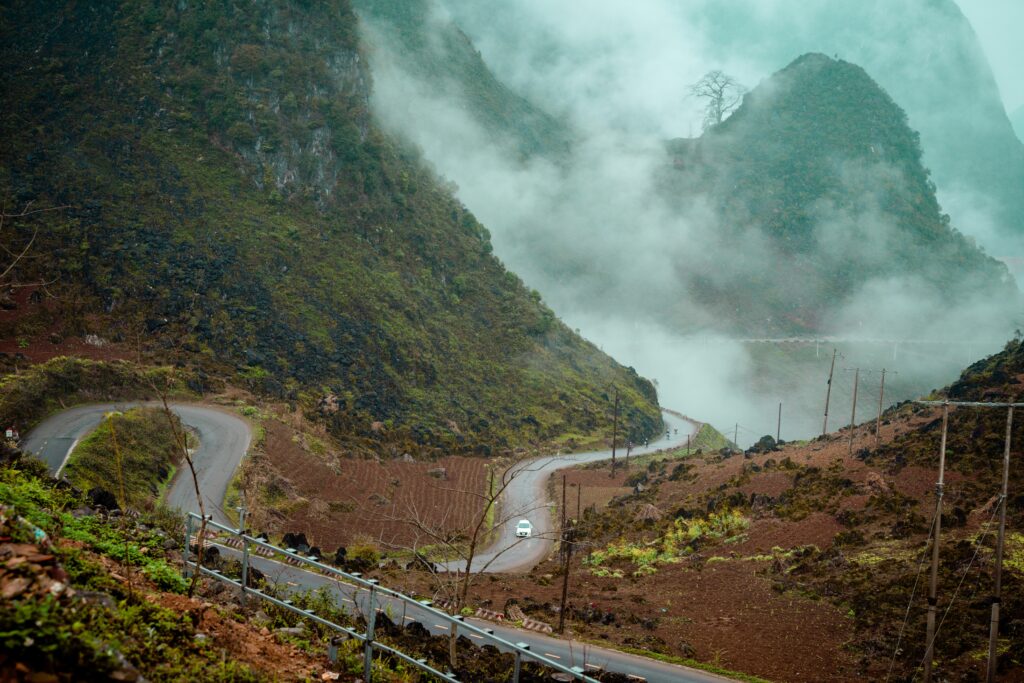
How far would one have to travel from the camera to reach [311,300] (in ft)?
195

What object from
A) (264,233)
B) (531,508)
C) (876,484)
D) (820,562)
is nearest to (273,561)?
(531,508)

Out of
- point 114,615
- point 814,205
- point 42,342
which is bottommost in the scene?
point 114,615

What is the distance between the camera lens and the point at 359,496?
3872 centimetres

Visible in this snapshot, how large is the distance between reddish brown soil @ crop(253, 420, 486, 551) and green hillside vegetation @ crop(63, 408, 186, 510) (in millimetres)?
5093

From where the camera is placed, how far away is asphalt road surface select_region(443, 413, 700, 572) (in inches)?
1446

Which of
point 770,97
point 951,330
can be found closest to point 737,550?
point 951,330

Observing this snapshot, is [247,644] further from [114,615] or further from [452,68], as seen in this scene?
[452,68]

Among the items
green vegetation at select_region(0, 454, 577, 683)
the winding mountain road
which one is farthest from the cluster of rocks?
the winding mountain road

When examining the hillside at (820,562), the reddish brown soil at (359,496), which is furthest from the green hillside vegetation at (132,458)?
the hillside at (820,562)

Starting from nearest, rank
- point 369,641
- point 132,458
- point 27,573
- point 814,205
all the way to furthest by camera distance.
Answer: point 27,573 → point 369,641 → point 132,458 → point 814,205

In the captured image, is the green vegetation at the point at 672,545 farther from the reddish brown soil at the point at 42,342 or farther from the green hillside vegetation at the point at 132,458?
the reddish brown soil at the point at 42,342

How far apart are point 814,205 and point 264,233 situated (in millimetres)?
122374

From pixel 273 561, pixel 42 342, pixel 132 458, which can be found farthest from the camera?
pixel 42 342

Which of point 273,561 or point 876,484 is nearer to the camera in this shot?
point 273,561
